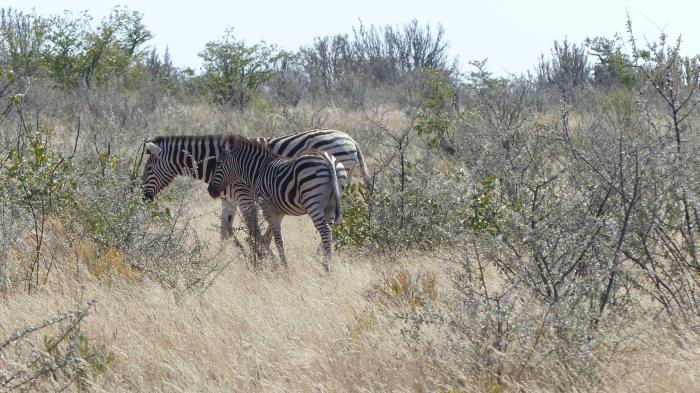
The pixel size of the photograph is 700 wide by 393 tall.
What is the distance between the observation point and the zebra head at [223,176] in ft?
32.7

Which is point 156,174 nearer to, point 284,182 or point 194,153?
point 194,153

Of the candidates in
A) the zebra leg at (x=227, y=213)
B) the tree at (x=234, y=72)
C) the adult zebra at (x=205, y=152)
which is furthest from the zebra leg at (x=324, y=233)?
the tree at (x=234, y=72)

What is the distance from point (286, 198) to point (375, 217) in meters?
0.90

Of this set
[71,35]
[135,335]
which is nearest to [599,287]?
[135,335]

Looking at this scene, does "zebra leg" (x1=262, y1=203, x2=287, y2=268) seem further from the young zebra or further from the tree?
the tree

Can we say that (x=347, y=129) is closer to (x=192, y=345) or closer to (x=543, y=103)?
(x=543, y=103)

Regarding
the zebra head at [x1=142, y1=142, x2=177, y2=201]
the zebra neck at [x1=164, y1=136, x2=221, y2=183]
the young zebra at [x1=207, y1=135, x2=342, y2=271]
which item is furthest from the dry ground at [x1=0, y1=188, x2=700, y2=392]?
the zebra head at [x1=142, y1=142, x2=177, y2=201]

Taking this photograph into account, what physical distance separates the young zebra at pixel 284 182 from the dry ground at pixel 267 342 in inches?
55.2

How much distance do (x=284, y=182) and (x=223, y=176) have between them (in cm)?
90

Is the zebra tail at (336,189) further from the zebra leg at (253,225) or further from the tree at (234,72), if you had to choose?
the tree at (234,72)

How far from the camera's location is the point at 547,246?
5168 mm

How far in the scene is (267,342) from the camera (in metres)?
5.63

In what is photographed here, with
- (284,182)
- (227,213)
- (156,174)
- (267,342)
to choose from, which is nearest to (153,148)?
(156,174)

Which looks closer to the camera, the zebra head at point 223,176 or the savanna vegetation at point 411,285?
the savanna vegetation at point 411,285
